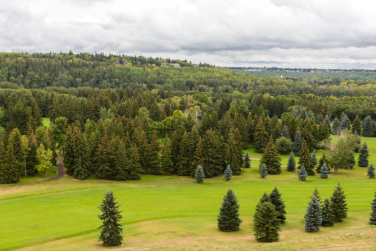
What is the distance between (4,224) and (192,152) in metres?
43.3

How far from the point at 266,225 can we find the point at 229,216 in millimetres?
5469

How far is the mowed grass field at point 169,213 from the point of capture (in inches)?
1330


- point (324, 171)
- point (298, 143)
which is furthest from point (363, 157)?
point (298, 143)

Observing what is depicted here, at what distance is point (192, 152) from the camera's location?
7656 cm

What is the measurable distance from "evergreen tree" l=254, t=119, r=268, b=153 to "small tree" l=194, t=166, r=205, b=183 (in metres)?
37.0

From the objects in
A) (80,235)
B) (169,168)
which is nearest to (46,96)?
(169,168)

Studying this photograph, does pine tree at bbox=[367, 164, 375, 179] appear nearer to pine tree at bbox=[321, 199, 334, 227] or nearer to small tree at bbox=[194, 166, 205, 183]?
pine tree at bbox=[321, 199, 334, 227]

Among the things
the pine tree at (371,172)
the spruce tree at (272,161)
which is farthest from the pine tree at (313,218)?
the pine tree at (371,172)

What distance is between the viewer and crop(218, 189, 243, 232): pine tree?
39.5m

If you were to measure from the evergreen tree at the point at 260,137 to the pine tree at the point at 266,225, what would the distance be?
65271mm

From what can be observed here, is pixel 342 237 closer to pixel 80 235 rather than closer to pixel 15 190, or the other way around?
pixel 80 235

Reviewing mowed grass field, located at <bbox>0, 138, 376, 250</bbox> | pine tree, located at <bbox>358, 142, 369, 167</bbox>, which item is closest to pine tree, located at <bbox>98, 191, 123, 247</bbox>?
mowed grass field, located at <bbox>0, 138, 376, 250</bbox>

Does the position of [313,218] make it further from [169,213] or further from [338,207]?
[169,213]

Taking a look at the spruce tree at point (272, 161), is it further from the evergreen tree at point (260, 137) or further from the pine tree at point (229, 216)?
the pine tree at point (229, 216)
